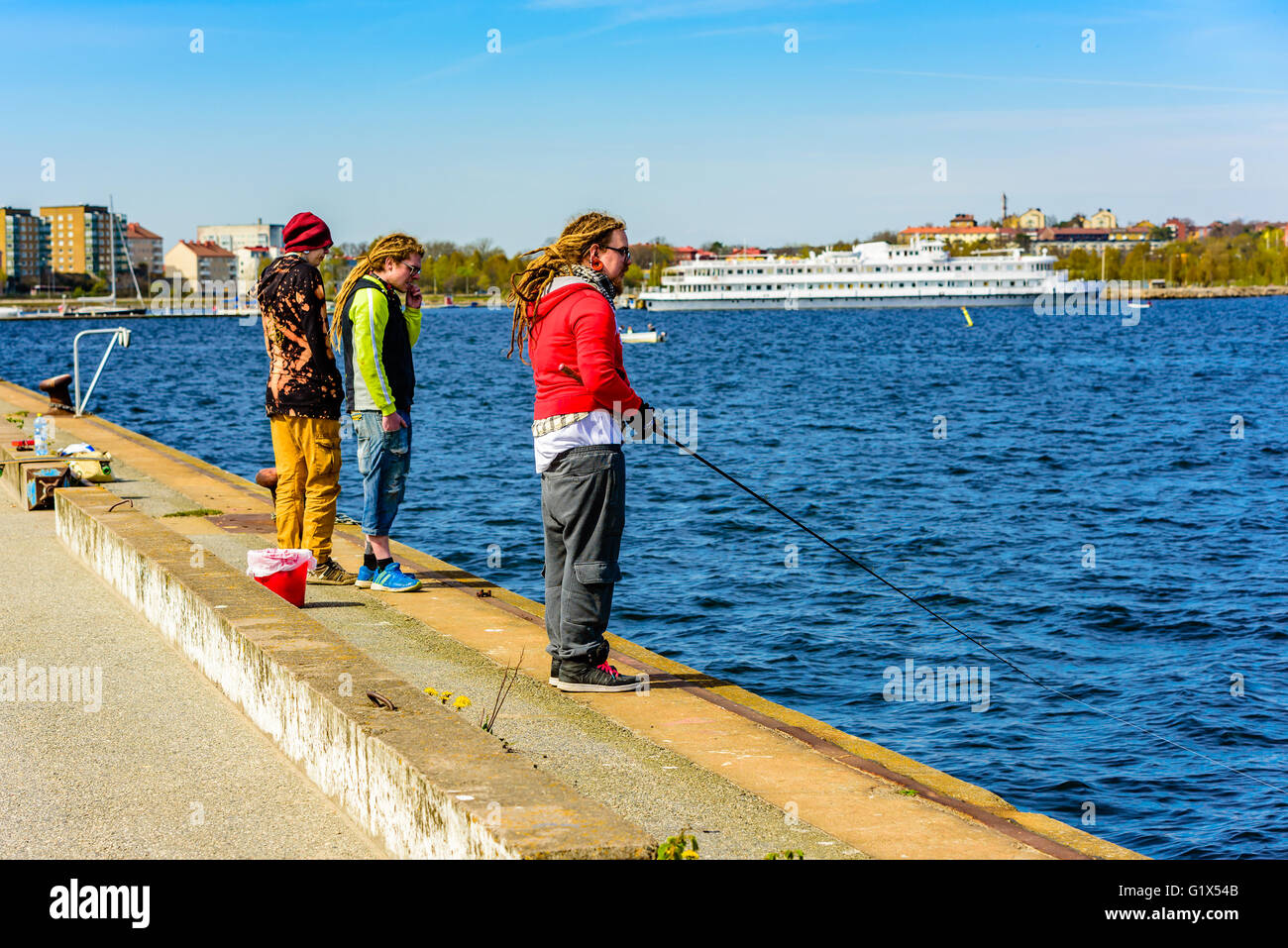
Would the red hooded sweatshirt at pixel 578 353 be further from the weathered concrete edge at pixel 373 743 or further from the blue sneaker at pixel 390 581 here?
the blue sneaker at pixel 390 581

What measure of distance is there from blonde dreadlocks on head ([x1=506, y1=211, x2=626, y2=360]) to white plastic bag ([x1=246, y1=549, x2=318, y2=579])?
2.14m

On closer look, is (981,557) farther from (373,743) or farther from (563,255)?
(373,743)

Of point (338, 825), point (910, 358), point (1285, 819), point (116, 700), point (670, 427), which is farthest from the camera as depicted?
point (910, 358)

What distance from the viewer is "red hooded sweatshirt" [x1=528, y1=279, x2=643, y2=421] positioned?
6.12m

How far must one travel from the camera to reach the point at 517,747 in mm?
5566

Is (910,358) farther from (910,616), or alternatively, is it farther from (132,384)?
(910,616)

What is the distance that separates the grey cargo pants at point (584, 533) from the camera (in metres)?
6.26

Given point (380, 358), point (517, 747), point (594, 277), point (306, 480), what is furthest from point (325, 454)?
point (517, 747)

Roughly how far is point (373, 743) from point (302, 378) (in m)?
3.92

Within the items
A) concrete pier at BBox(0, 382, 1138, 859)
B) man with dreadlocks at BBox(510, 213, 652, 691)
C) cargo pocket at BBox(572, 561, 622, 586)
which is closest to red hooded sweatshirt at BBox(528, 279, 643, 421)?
man with dreadlocks at BBox(510, 213, 652, 691)

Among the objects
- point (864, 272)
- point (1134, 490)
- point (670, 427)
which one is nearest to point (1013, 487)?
point (1134, 490)

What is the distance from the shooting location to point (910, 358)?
7400 cm

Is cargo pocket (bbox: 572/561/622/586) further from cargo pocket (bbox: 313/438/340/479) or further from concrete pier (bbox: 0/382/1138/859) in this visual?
cargo pocket (bbox: 313/438/340/479)
